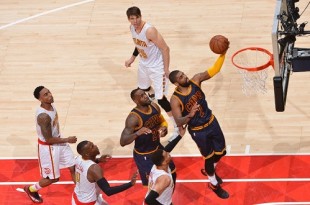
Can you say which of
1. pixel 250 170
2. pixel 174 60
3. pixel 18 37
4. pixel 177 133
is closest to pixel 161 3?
pixel 174 60

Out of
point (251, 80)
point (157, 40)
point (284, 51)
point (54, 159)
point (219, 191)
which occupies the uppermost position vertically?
point (284, 51)

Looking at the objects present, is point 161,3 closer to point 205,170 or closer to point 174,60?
point 174,60

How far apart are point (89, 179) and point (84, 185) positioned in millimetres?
173

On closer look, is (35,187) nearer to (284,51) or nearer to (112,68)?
(112,68)

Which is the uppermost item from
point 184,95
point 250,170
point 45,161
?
point 184,95

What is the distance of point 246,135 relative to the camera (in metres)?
11.6

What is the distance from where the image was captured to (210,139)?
10344 mm

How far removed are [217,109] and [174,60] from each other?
56.3 inches

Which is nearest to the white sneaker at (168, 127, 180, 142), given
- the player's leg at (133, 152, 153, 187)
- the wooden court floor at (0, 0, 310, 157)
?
the wooden court floor at (0, 0, 310, 157)

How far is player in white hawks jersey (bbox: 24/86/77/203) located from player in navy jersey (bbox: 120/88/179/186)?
0.79 metres

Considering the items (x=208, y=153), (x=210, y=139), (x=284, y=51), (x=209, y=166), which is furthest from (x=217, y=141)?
(x=284, y=51)

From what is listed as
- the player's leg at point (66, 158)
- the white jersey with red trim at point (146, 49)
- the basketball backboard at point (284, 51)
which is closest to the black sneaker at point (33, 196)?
the player's leg at point (66, 158)

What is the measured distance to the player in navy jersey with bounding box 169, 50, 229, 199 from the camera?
10.1 metres

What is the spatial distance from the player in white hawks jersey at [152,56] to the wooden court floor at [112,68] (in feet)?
2.59
